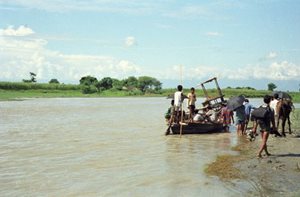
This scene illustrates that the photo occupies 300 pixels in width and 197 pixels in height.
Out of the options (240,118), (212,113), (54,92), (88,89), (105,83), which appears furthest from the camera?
(105,83)

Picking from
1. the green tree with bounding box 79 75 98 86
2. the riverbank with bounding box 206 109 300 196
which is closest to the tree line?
the green tree with bounding box 79 75 98 86

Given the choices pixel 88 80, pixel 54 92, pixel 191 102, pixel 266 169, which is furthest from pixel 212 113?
pixel 88 80

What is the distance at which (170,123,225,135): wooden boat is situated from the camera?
61.5 ft

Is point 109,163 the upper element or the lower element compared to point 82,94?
lower

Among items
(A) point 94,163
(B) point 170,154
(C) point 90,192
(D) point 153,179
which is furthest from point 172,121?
(C) point 90,192

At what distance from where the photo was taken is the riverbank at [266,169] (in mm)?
9023

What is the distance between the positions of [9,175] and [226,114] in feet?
40.0

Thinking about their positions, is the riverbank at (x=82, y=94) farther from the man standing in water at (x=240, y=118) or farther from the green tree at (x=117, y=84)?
the man standing in water at (x=240, y=118)

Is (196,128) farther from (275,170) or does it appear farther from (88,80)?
(88,80)

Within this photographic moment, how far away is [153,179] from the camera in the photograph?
1044cm

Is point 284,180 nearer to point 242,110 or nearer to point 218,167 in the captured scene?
point 218,167

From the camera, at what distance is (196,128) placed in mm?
19078

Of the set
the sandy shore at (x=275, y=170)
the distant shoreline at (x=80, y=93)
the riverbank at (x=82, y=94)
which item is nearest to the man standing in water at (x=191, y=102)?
the sandy shore at (x=275, y=170)

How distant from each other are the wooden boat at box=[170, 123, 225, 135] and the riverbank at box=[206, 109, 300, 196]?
394 centimetres
